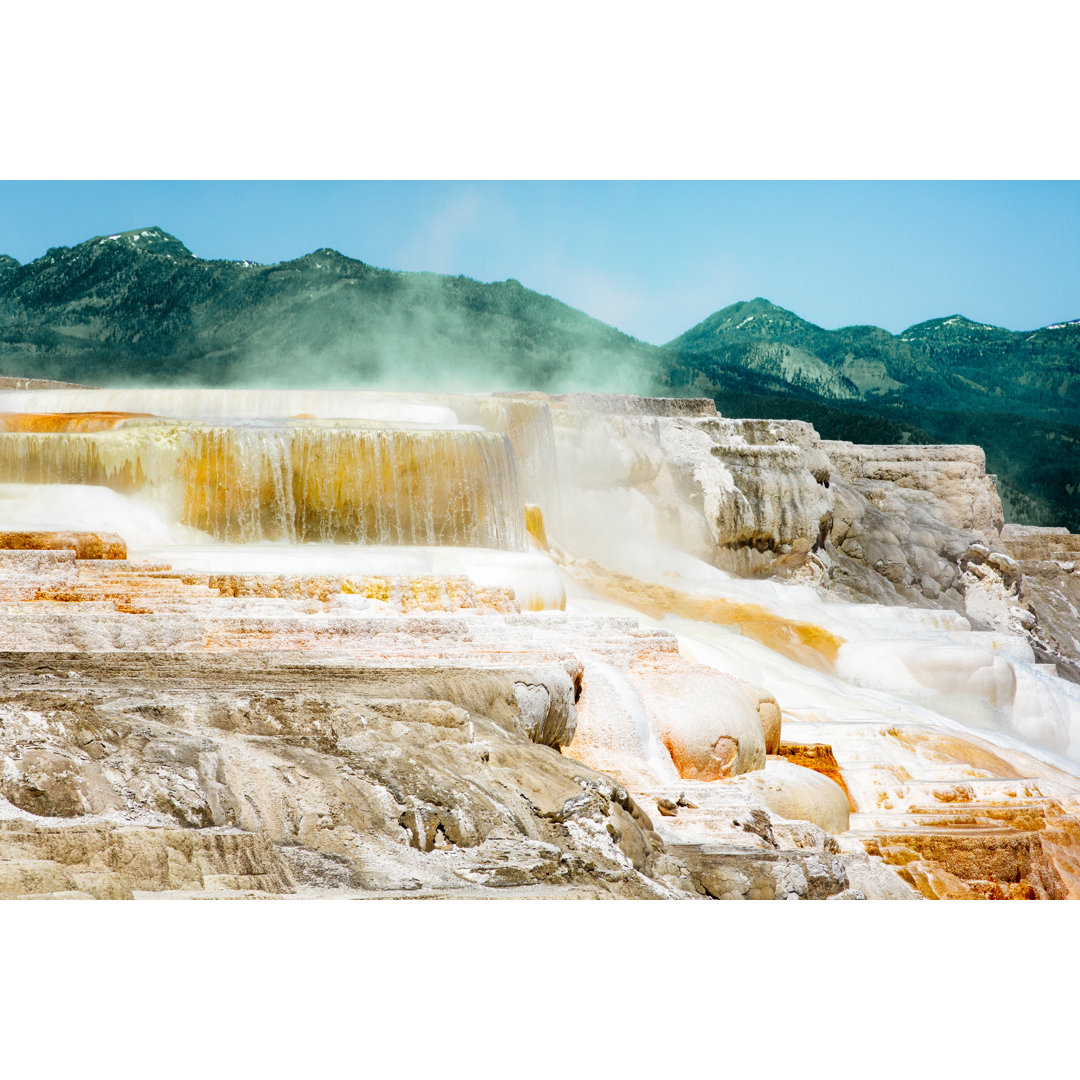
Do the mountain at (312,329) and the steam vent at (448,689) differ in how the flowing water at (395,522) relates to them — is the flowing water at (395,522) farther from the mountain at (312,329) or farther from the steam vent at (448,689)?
the mountain at (312,329)

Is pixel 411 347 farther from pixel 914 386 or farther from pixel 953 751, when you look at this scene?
pixel 953 751

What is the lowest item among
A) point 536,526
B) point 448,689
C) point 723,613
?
point 723,613

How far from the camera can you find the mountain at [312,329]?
17.9 metres

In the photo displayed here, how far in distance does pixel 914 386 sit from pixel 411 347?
838cm

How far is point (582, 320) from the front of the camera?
64.1 ft

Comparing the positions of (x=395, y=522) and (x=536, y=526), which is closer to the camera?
(x=395, y=522)

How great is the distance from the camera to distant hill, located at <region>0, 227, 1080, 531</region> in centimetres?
1678

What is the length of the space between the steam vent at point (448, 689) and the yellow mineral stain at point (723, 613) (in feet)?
0.11

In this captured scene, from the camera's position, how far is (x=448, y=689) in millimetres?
4633

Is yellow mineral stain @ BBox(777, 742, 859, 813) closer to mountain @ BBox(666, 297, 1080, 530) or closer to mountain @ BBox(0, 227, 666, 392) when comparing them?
mountain @ BBox(666, 297, 1080, 530)

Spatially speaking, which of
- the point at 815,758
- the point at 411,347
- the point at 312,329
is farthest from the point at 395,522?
the point at 312,329

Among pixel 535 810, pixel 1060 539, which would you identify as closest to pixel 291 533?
pixel 535 810

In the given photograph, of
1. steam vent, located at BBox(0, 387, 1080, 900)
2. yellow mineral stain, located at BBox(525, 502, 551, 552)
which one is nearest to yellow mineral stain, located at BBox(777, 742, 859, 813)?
steam vent, located at BBox(0, 387, 1080, 900)
